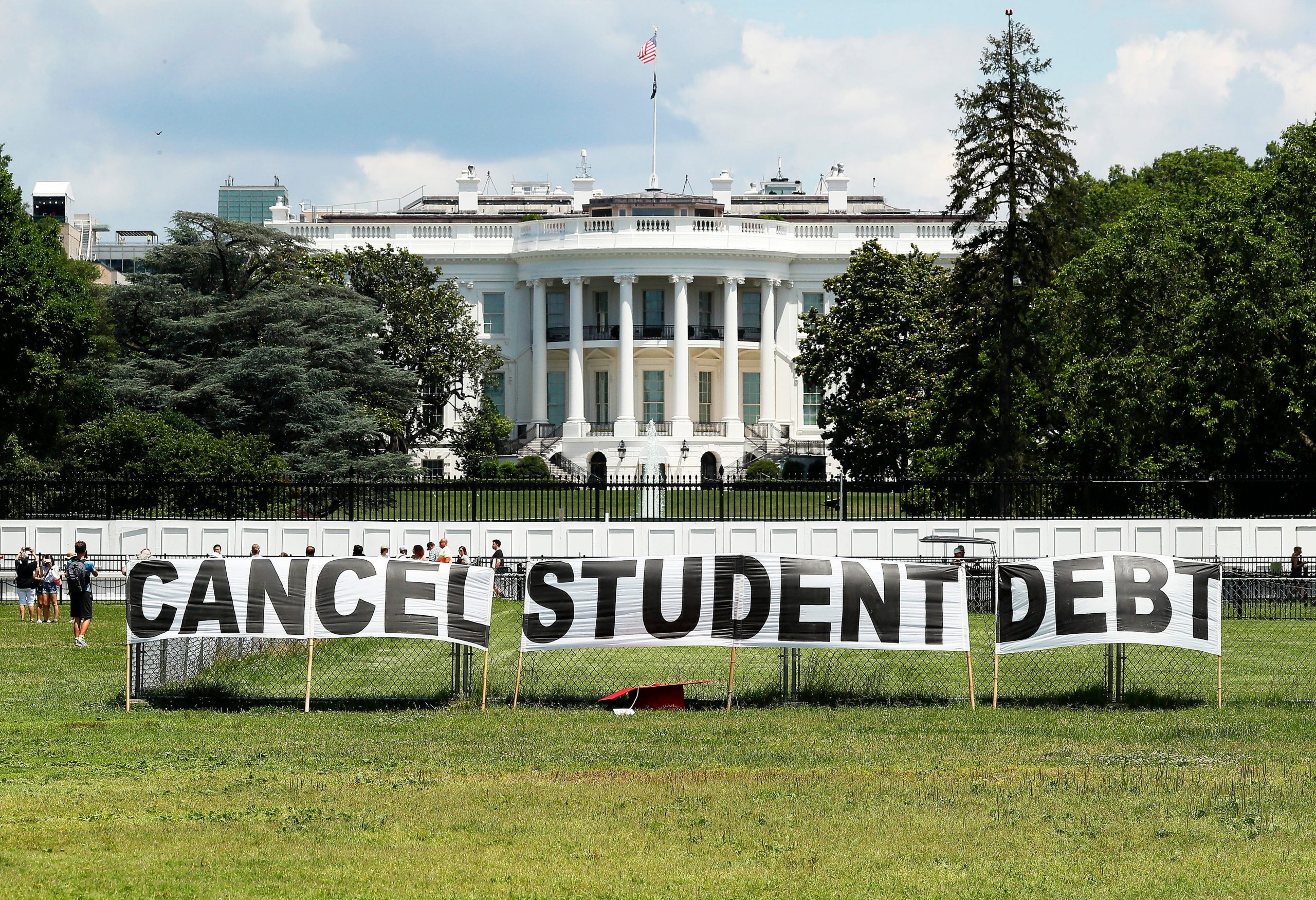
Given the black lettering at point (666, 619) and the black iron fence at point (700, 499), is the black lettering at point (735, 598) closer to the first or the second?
the black lettering at point (666, 619)

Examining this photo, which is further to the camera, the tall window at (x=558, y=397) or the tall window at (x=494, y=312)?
the tall window at (x=494, y=312)

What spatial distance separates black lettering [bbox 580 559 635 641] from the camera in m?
16.7

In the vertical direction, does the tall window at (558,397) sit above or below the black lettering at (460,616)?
above

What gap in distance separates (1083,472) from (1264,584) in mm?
10984

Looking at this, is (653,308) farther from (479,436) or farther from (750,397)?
(479,436)

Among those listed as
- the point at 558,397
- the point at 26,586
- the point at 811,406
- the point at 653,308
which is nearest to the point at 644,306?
the point at 653,308

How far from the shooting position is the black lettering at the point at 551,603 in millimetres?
16781

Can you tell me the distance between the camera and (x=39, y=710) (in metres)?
16.0

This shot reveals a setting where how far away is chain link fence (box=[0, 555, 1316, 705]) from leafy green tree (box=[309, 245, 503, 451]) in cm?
3825

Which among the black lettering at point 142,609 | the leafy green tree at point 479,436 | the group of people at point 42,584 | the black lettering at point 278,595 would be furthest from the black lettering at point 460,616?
the leafy green tree at point 479,436

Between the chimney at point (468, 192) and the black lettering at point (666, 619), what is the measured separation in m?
70.5

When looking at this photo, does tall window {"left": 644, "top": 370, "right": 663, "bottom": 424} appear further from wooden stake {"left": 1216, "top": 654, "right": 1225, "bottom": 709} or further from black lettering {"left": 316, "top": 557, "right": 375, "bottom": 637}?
black lettering {"left": 316, "top": 557, "right": 375, "bottom": 637}

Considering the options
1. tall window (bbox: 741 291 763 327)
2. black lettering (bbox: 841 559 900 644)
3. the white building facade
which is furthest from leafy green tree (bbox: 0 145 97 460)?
tall window (bbox: 741 291 763 327)

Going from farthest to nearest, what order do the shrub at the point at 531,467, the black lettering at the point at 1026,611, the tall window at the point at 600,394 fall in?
the tall window at the point at 600,394
the shrub at the point at 531,467
the black lettering at the point at 1026,611
